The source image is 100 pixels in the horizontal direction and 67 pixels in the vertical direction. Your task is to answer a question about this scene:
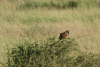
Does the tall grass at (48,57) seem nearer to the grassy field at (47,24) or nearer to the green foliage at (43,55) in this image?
the green foliage at (43,55)

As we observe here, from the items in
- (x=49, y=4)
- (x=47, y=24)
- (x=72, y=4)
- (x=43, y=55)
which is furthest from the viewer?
(x=72, y=4)

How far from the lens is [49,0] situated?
9797 millimetres

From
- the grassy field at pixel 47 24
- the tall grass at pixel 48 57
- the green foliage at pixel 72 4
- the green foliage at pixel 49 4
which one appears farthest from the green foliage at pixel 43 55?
the green foliage at pixel 72 4

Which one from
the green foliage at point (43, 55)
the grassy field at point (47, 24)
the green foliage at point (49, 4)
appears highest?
the green foliage at point (49, 4)

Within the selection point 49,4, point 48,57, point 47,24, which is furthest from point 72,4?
point 48,57

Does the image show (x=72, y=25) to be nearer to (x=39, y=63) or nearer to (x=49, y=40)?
(x=49, y=40)

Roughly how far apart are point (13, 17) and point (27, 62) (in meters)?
5.24

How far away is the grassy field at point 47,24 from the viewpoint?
4.77m

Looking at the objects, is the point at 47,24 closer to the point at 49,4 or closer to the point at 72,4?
the point at 49,4

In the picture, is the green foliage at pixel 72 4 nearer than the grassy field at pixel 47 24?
No

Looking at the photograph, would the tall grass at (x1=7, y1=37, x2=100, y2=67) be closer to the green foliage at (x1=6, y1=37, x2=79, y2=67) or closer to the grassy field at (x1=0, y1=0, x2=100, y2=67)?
the green foliage at (x1=6, y1=37, x2=79, y2=67)

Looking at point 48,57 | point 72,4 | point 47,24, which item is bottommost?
point 47,24

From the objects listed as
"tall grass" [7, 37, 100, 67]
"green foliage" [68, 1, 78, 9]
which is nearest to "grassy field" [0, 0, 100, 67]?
"green foliage" [68, 1, 78, 9]

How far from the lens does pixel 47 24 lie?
6668 millimetres
